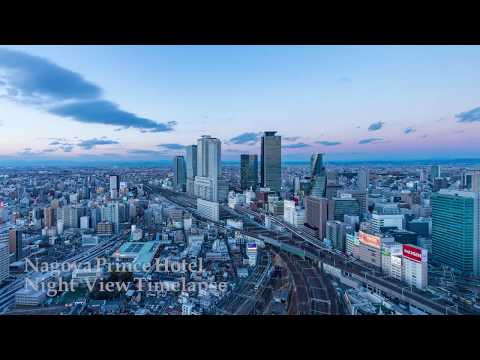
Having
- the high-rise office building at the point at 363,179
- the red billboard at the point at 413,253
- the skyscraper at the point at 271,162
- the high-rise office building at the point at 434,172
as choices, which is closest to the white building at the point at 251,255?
the red billboard at the point at 413,253

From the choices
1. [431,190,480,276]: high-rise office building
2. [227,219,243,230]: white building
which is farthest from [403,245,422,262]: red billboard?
[227,219,243,230]: white building

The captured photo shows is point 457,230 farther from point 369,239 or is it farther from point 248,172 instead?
point 248,172

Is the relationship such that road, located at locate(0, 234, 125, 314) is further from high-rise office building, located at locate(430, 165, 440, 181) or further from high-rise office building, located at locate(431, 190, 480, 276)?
high-rise office building, located at locate(430, 165, 440, 181)

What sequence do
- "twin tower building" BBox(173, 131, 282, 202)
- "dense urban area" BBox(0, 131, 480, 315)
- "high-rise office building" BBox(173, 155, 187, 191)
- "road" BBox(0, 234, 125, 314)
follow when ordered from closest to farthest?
"road" BBox(0, 234, 125, 314), "dense urban area" BBox(0, 131, 480, 315), "high-rise office building" BBox(173, 155, 187, 191), "twin tower building" BBox(173, 131, 282, 202)

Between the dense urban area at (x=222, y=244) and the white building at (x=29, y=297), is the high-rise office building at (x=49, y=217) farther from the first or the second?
the white building at (x=29, y=297)
